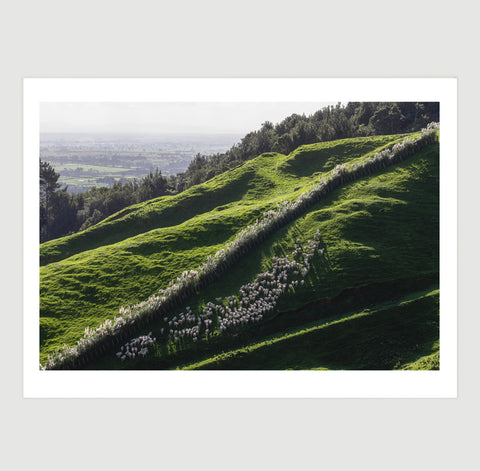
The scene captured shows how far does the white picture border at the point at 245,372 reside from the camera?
1702 cm

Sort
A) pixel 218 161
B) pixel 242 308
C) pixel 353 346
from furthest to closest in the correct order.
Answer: pixel 218 161
pixel 242 308
pixel 353 346

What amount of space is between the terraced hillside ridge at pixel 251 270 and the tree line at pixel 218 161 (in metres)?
20.0

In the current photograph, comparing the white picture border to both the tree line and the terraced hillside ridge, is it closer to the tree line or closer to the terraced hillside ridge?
the terraced hillside ridge

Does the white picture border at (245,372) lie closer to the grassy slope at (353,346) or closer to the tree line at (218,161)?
the grassy slope at (353,346)

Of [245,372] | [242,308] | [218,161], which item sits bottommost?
[245,372]

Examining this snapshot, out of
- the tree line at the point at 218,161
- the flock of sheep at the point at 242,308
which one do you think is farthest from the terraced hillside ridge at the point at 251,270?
the tree line at the point at 218,161

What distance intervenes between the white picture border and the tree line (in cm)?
2625

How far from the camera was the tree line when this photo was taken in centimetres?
4912

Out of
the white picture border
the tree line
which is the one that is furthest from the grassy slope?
the tree line

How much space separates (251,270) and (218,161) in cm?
4752

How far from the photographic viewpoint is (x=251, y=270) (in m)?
22.2

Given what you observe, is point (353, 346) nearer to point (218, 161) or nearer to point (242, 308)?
point (242, 308)

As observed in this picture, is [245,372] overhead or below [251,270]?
below

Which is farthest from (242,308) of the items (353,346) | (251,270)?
Answer: (353,346)
